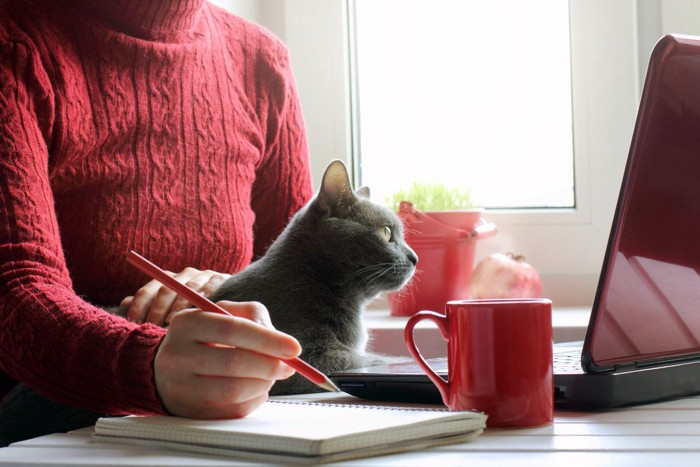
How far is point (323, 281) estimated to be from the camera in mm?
1008

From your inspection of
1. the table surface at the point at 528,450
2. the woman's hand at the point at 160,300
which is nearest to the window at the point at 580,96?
the woman's hand at the point at 160,300

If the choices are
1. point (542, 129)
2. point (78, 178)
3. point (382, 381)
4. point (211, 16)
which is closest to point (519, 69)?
point (542, 129)

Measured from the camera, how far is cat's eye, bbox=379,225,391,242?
3.46 feet

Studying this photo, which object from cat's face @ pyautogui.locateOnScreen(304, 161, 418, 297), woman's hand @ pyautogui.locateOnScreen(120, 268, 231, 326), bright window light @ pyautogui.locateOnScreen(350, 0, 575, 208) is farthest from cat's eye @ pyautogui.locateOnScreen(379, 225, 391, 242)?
bright window light @ pyautogui.locateOnScreen(350, 0, 575, 208)

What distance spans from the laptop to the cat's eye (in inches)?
12.0

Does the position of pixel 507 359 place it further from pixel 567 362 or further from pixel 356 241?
pixel 356 241

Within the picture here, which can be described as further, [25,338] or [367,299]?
[367,299]

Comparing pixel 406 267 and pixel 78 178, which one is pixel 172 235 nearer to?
pixel 78 178

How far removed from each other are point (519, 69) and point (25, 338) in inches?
52.0

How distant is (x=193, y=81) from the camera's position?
52.7 inches

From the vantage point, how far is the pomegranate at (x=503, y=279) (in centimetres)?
165

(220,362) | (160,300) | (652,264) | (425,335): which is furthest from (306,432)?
(425,335)

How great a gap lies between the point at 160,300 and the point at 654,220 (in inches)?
25.9

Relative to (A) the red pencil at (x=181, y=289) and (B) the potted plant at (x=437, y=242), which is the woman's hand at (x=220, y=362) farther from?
(B) the potted plant at (x=437, y=242)
